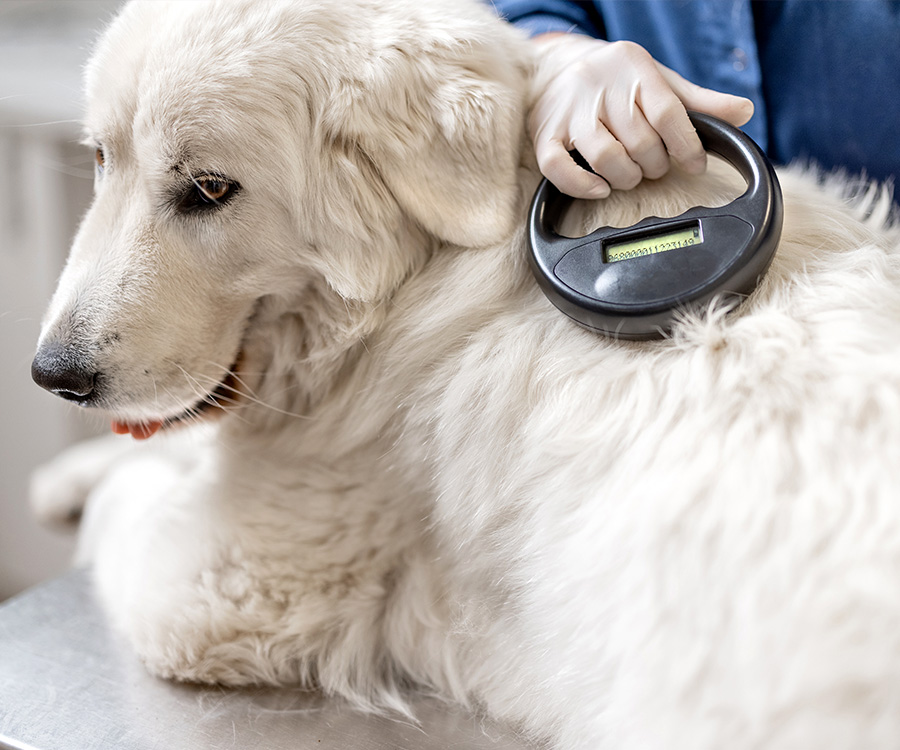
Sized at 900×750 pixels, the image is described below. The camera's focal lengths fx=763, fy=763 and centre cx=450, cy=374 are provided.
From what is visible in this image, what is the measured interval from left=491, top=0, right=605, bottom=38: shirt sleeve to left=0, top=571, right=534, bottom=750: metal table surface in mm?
856

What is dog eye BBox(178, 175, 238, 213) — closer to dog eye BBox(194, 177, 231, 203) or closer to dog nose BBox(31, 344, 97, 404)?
dog eye BBox(194, 177, 231, 203)


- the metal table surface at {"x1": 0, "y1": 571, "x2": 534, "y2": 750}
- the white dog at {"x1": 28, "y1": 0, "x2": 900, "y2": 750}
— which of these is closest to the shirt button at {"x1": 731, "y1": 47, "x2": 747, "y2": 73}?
the white dog at {"x1": 28, "y1": 0, "x2": 900, "y2": 750}

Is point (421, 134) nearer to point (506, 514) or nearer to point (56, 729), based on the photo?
point (506, 514)

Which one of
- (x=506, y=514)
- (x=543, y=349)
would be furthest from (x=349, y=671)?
(x=543, y=349)

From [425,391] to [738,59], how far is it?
68 centimetres

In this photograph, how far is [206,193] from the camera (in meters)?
0.71

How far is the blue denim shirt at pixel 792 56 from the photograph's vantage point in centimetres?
100

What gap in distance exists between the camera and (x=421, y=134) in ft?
2.35

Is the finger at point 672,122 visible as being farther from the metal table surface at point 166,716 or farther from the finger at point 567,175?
the metal table surface at point 166,716

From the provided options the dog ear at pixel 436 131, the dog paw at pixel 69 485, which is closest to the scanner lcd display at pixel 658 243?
the dog ear at pixel 436 131

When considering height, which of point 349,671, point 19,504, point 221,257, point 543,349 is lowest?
point 19,504

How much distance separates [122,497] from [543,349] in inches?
25.5

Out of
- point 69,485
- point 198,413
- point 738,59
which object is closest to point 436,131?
point 198,413

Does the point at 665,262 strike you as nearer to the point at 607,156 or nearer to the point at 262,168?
the point at 607,156
